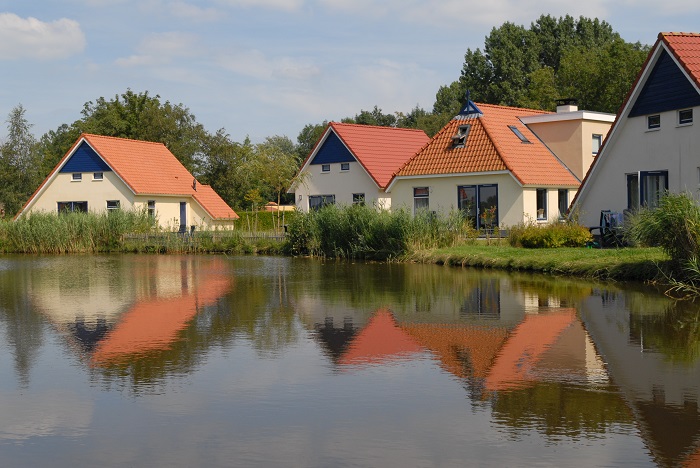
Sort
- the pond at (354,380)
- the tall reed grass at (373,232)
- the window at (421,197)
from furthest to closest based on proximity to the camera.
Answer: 1. the window at (421,197)
2. the tall reed grass at (373,232)
3. the pond at (354,380)

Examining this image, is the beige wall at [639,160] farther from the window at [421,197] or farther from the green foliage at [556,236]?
the window at [421,197]

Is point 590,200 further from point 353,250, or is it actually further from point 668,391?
point 668,391

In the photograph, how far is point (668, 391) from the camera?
10.3 m

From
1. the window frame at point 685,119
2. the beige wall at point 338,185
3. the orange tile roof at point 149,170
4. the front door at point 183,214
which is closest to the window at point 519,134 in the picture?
the beige wall at point 338,185

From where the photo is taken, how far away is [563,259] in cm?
2591

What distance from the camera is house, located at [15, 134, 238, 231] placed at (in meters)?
52.8

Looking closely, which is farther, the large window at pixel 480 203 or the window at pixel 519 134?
the window at pixel 519 134

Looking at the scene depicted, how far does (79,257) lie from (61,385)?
2992 centimetres

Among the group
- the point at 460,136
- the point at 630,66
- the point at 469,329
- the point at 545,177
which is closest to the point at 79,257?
the point at 460,136

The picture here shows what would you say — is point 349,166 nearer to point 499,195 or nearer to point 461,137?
point 461,137

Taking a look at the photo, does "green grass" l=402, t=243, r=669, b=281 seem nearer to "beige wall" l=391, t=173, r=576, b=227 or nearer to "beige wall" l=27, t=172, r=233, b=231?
"beige wall" l=391, t=173, r=576, b=227

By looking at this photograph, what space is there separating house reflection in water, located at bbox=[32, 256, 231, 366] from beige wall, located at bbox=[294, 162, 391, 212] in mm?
15697

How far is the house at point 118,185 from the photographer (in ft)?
173

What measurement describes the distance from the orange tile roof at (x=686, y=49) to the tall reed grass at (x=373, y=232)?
9573 millimetres
